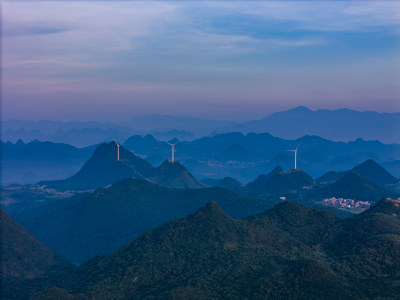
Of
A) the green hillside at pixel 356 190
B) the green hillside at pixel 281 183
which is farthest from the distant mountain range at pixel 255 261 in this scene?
the green hillside at pixel 281 183

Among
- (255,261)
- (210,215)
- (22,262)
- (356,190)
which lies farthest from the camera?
(356,190)

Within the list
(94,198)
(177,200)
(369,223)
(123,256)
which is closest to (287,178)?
(177,200)

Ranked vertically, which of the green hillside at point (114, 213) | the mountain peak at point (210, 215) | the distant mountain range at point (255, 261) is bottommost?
the green hillside at point (114, 213)

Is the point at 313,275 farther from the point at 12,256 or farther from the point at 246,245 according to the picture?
the point at 12,256

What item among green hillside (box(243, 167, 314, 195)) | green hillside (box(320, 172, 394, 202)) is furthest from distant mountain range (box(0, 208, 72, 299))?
green hillside (box(243, 167, 314, 195))

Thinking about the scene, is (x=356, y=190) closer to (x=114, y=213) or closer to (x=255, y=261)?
(x=114, y=213)

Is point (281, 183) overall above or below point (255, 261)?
below

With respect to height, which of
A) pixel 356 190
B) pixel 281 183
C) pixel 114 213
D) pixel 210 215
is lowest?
pixel 114 213

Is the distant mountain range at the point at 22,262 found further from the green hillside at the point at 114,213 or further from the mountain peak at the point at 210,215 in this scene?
the mountain peak at the point at 210,215

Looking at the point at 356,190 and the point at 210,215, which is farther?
the point at 356,190

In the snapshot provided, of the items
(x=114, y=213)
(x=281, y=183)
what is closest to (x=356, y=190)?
(x=281, y=183)
